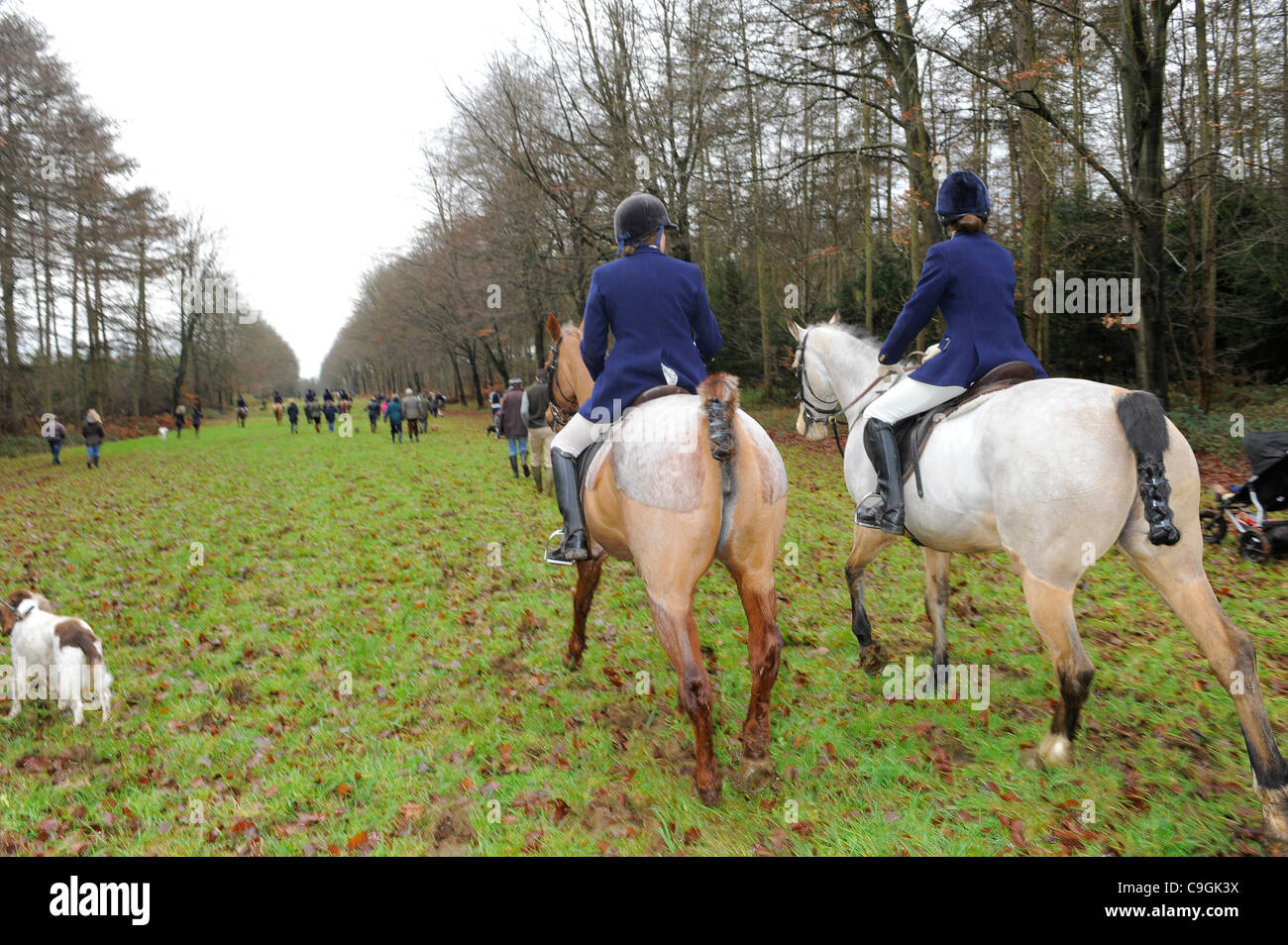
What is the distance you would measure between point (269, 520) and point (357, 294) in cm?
6202

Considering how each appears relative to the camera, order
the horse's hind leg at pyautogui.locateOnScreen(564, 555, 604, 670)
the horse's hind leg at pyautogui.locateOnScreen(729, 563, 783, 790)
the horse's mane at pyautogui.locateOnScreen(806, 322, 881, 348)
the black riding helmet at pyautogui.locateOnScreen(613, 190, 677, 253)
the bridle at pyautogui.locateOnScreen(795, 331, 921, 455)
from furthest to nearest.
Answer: the bridle at pyautogui.locateOnScreen(795, 331, 921, 455)
the horse's hind leg at pyautogui.locateOnScreen(564, 555, 604, 670)
the horse's mane at pyautogui.locateOnScreen(806, 322, 881, 348)
the black riding helmet at pyautogui.locateOnScreen(613, 190, 677, 253)
the horse's hind leg at pyautogui.locateOnScreen(729, 563, 783, 790)

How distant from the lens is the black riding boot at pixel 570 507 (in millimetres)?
4184

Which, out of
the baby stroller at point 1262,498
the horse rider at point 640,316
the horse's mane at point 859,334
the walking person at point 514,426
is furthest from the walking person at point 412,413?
the baby stroller at point 1262,498

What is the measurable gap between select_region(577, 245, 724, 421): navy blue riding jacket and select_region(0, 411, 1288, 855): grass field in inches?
91.8

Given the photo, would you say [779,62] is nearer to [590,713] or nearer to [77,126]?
[590,713]

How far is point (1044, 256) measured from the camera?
15.0 metres

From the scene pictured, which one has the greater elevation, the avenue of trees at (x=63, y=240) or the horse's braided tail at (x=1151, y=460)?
the avenue of trees at (x=63, y=240)

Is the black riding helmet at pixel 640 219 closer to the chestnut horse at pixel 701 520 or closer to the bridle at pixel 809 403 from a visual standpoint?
the chestnut horse at pixel 701 520

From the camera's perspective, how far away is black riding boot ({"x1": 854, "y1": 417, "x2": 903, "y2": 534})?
4.38 metres

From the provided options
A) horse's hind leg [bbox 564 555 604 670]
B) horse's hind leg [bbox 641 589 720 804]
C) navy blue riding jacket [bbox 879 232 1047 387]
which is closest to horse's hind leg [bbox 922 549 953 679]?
navy blue riding jacket [bbox 879 232 1047 387]

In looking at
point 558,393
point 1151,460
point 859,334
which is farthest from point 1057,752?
point 558,393

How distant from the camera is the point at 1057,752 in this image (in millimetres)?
3900

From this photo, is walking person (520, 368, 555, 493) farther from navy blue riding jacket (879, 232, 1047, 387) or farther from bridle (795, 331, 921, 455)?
navy blue riding jacket (879, 232, 1047, 387)

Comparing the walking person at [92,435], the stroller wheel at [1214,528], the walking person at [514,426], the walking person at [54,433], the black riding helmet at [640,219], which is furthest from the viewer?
the walking person at [54,433]
